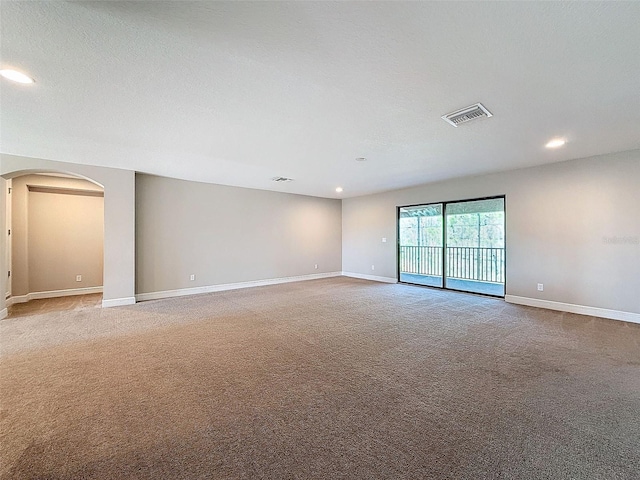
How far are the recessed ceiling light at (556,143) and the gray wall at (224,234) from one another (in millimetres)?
5759

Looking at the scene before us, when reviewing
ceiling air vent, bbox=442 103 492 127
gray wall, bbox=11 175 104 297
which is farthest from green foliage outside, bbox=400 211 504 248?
gray wall, bbox=11 175 104 297

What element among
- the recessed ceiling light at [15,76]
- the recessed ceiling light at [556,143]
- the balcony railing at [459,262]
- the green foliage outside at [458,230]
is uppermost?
the recessed ceiling light at [15,76]

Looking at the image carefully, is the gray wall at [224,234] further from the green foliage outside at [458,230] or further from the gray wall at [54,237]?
the green foliage outside at [458,230]

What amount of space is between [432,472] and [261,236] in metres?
6.46

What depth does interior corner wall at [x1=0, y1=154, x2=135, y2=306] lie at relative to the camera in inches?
197

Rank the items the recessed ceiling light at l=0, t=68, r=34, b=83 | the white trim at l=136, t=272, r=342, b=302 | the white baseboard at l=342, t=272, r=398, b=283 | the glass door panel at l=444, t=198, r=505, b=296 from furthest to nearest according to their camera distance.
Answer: the white baseboard at l=342, t=272, r=398, b=283 → the glass door panel at l=444, t=198, r=505, b=296 → the white trim at l=136, t=272, r=342, b=302 → the recessed ceiling light at l=0, t=68, r=34, b=83

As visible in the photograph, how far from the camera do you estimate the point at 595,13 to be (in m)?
1.58

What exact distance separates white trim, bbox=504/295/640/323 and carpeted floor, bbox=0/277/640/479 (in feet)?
0.95

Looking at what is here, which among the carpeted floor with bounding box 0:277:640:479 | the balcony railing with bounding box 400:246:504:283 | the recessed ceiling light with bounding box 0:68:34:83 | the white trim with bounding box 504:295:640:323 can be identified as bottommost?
the carpeted floor with bounding box 0:277:640:479

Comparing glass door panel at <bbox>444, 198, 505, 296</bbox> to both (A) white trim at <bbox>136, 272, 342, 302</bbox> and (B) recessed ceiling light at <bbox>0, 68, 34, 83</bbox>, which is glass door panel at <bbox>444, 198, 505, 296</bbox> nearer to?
(A) white trim at <bbox>136, 272, 342, 302</bbox>

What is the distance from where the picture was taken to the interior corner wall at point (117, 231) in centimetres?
502

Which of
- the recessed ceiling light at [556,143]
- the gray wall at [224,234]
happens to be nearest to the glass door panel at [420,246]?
the gray wall at [224,234]

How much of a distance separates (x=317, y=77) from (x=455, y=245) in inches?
226

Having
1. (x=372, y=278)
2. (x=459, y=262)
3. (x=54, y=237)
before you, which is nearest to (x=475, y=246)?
(x=459, y=262)
